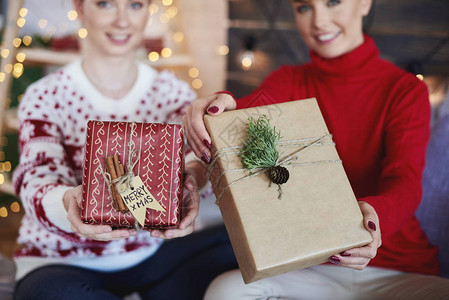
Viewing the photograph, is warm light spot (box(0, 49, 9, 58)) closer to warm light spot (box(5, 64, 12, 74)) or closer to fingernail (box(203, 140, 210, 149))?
warm light spot (box(5, 64, 12, 74))

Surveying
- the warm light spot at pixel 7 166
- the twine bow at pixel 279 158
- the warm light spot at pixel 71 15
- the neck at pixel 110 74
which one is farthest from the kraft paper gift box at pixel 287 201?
the warm light spot at pixel 7 166

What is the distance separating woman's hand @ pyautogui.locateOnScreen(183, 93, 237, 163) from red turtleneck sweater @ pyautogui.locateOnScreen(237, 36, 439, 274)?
107mm

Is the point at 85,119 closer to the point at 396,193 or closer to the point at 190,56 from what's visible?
the point at 396,193

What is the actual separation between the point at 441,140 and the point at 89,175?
116 centimetres

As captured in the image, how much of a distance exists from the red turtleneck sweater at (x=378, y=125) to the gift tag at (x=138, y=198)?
0.35 metres

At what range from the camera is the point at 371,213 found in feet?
2.50

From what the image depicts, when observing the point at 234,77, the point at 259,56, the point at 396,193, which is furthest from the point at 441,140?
the point at 234,77

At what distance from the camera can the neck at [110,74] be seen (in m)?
1.23

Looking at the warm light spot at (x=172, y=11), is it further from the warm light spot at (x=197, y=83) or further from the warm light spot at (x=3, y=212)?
the warm light spot at (x=3, y=212)

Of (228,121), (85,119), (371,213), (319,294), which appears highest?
(85,119)

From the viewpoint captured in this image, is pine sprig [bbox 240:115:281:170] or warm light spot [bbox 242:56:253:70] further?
warm light spot [bbox 242:56:253:70]

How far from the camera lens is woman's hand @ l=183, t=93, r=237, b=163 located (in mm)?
784

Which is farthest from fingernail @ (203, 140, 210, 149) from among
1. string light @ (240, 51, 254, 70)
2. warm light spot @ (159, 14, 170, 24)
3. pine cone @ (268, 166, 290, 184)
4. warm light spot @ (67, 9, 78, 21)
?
warm light spot @ (67, 9, 78, 21)

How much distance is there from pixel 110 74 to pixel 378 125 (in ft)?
2.81
